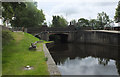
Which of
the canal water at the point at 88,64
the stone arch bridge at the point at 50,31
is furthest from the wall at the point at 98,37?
the canal water at the point at 88,64

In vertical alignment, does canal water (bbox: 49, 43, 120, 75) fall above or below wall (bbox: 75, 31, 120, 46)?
below

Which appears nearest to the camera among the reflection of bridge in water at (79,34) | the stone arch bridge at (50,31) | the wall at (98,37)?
the wall at (98,37)

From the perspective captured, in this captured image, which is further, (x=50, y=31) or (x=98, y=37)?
(x=50, y=31)

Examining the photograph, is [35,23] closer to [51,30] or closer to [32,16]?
[32,16]

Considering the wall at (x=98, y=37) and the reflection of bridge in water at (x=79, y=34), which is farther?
the reflection of bridge in water at (x=79, y=34)

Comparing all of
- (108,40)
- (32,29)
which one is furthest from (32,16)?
(108,40)

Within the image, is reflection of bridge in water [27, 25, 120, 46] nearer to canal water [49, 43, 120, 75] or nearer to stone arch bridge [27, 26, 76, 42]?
stone arch bridge [27, 26, 76, 42]

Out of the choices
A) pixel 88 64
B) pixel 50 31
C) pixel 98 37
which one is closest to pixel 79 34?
pixel 98 37

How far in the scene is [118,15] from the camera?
4800 cm

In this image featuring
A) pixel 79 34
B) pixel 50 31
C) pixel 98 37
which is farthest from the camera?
pixel 79 34

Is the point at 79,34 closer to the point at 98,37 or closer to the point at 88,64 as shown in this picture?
the point at 98,37

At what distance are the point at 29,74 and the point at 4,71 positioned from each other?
8.64 feet

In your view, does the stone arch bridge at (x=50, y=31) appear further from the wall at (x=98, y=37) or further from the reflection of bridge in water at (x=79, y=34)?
the wall at (x=98, y=37)

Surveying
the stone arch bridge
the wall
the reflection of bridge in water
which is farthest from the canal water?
the stone arch bridge
